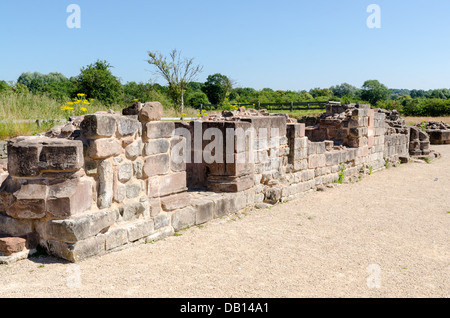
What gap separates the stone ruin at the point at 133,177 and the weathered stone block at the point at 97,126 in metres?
0.01

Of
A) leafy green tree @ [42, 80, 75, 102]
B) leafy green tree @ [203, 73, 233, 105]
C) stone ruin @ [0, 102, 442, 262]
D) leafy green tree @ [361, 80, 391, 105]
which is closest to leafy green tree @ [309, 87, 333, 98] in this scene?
leafy green tree @ [361, 80, 391, 105]

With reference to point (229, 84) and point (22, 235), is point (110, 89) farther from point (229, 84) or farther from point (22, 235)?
point (22, 235)

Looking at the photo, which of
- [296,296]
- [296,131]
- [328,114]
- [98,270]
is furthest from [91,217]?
[328,114]

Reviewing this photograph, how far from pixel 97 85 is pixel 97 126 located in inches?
688

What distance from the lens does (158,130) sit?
5.46 metres

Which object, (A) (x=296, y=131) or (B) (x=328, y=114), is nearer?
(A) (x=296, y=131)

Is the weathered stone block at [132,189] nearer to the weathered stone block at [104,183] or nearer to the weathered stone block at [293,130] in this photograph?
the weathered stone block at [104,183]

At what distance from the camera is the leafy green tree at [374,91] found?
163ft

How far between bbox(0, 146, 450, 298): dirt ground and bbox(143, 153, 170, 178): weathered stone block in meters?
0.88

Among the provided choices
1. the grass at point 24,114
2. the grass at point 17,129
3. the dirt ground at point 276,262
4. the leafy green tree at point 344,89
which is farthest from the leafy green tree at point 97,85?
the leafy green tree at point 344,89

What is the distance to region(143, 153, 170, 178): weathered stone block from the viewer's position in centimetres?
530

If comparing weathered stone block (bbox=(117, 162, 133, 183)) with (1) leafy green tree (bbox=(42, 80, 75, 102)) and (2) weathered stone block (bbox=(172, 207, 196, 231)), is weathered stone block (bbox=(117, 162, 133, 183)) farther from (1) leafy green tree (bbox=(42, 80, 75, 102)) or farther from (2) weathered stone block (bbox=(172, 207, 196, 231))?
(1) leafy green tree (bbox=(42, 80, 75, 102))
